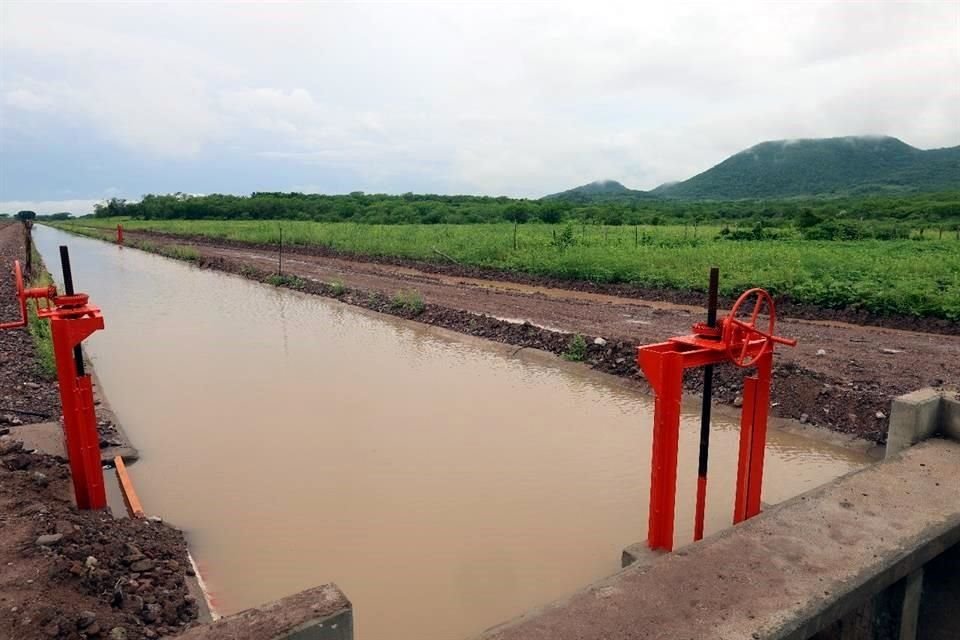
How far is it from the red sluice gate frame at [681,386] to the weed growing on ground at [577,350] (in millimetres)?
5555

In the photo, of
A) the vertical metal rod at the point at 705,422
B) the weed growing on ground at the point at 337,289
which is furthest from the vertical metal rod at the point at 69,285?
the weed growing on ground at the point at 337,289

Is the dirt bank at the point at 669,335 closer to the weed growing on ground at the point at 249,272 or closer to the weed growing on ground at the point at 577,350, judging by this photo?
the weed growing on ground at the point at 577,350

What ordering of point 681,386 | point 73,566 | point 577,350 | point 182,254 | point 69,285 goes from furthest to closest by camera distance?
1. point 182,254
2. point 577,350
3. point 69,285
4. point 681,386
5. point 73,566

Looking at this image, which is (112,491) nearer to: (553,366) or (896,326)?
(553,366)

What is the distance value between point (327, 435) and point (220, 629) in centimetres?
482

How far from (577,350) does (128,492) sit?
6438 millimetres

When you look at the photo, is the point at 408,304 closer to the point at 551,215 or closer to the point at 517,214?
the point at 551,215

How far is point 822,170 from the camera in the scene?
131375mm

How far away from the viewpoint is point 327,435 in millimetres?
7434

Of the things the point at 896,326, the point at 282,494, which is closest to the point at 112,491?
the point at 282,494

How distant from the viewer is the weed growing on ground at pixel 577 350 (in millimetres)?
10102

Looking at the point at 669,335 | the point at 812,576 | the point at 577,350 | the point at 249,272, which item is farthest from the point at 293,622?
the point at 249,272

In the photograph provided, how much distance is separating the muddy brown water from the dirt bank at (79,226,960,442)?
0.45m

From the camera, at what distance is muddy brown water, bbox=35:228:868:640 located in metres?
4.75
